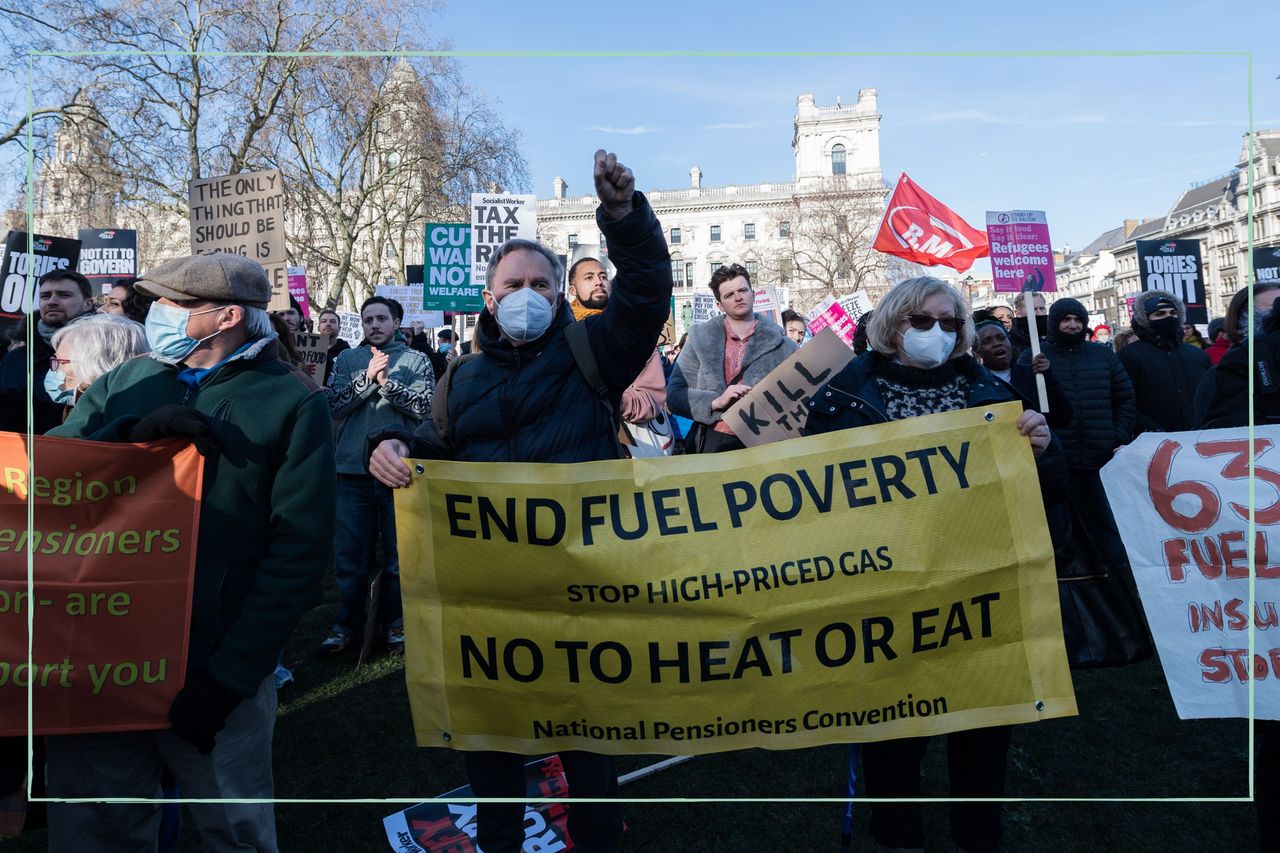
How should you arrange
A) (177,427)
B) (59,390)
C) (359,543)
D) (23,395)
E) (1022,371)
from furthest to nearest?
(359,543) < (1022,371) < (23,395) < (59,390) < (177,427)

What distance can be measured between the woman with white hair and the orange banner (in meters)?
0.90

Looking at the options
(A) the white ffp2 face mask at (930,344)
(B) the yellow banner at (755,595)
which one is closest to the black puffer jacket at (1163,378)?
(A) the white ffp2 face mask at (930,344)

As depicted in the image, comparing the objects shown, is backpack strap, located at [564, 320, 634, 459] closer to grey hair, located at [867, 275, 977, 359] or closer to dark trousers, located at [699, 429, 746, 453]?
grey hair, located at [867, 275, 977, 359]

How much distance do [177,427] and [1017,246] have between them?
8323 millimetres

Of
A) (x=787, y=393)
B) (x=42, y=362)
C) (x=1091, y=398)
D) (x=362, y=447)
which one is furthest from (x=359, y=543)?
(x=1091, y=398)

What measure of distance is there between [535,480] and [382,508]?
3.41 meters

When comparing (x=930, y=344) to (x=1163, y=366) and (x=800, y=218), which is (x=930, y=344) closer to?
(x=1163, y=366)

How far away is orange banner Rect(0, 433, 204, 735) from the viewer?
7.16 ft

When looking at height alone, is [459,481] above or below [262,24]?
below

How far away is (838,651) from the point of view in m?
2.27

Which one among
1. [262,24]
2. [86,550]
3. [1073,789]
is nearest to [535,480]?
[86,550]

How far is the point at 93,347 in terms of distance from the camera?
3.06m

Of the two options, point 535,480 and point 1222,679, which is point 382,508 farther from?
point 1222,679

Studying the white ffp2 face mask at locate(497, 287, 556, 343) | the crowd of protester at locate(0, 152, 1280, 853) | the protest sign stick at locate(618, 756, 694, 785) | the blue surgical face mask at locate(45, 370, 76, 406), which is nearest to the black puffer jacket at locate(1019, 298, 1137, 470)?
the crowd of protester at locate(0, 152, 1280, 853)
